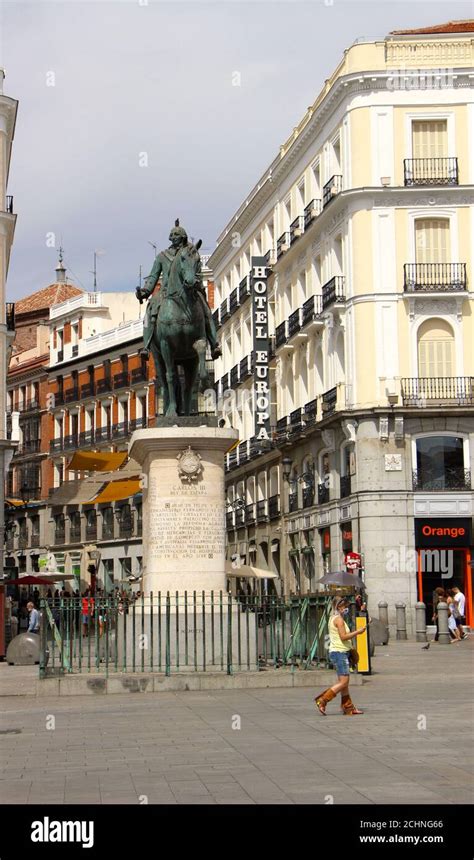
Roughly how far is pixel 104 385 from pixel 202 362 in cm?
6621

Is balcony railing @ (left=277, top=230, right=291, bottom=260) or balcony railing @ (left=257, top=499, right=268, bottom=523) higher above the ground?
balcony railing @ (left=277, top=230, right=291, bottom=260)

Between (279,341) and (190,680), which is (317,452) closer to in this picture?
(279,341)

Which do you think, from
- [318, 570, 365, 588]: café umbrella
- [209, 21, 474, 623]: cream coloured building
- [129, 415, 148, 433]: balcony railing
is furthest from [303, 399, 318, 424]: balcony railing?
[129, 415, 148, 433]: balcony railing

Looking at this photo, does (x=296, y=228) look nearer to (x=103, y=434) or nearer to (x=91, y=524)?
(x=103, y=434)

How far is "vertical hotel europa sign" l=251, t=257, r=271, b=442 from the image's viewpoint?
201 ft

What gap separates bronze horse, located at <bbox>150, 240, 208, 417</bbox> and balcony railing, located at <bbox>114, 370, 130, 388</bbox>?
63.0 m

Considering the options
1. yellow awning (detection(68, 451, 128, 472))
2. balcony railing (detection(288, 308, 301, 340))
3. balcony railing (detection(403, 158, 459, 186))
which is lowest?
yellow awning (detection(68, 451, 128, 472))

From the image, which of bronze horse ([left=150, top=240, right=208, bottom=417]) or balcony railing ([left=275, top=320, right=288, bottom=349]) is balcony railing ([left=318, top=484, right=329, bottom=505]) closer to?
balcony railing ([left=275, top=320, right=288, bottom=349])

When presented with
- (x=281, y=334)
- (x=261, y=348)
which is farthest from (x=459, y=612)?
(x=261, y=348)

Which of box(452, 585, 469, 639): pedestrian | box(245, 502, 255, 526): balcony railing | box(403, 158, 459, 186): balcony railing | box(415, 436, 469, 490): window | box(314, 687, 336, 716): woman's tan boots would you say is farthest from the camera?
box(245, 502, 255, 526): balcony railing

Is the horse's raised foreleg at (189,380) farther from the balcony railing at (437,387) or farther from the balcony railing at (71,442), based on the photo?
the balcony railing at (71,442)

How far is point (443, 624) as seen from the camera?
38688mm

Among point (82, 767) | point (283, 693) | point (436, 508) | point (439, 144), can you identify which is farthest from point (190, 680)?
point (439, 144)

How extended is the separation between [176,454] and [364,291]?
28.3 m
